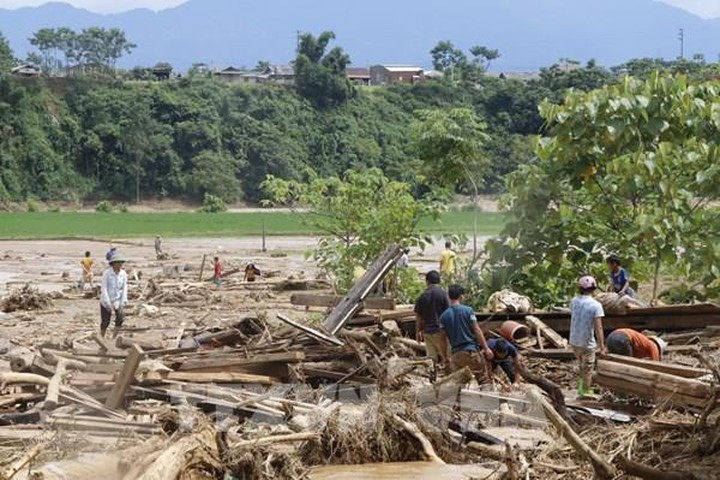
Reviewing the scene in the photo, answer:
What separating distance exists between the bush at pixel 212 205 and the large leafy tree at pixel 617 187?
227 ft

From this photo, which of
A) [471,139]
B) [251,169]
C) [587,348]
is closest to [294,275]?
[471,139]

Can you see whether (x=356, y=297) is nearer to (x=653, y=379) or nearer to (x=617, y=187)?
(x=617, y=187)

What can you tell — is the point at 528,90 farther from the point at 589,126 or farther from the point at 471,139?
the point at 589,126

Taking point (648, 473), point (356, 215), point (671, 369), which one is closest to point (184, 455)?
point (648, 473)

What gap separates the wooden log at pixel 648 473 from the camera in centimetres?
822

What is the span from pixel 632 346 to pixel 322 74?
9435cm

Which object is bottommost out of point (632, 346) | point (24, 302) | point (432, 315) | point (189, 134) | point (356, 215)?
point (24, 302)

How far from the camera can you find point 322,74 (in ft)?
346

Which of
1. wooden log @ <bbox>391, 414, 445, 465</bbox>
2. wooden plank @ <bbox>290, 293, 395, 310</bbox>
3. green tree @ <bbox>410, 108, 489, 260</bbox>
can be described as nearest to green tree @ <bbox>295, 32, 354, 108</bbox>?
green tree @ <bbox>410, 108, 489, 260</bbox>

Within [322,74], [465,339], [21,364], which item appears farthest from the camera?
[322,74]

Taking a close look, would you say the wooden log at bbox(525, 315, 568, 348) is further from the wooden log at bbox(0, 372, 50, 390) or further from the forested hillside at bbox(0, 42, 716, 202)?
the forested hillside at bbox(0, 42, 716, 202)

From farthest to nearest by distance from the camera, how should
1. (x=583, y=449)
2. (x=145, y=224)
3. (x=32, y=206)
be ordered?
1. (x=32, y=206)
2. (x=145, y=224)
3. (x=583, y=449)

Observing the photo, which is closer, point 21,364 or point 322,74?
point 21,364

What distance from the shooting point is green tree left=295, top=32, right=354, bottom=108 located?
346 feet
